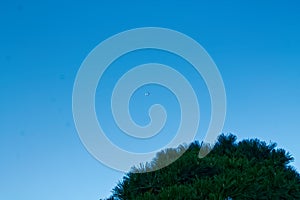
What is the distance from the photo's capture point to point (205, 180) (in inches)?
267

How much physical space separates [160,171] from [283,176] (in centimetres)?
194

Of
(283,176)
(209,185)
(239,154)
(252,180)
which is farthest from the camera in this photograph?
(239,154)

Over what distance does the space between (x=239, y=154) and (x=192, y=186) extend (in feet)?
7.90

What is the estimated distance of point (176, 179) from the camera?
729 cm

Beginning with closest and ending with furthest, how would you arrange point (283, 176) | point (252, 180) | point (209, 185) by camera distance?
point (209, 185), point (252, 180), point (283, 176)

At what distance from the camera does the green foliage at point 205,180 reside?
6.62 meters

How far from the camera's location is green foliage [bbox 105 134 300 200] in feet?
21.7

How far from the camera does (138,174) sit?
24.4 ft

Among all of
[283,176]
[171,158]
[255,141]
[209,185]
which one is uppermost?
[255,141]

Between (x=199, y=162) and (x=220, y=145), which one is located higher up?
(x=220, y=145)

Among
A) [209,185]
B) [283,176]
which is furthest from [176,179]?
[283,176]

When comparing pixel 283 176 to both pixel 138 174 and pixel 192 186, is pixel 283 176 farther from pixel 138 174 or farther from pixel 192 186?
pixel 138 174

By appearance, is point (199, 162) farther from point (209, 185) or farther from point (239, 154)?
point (239, 154)

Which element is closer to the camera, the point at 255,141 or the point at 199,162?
the point at 199,162
